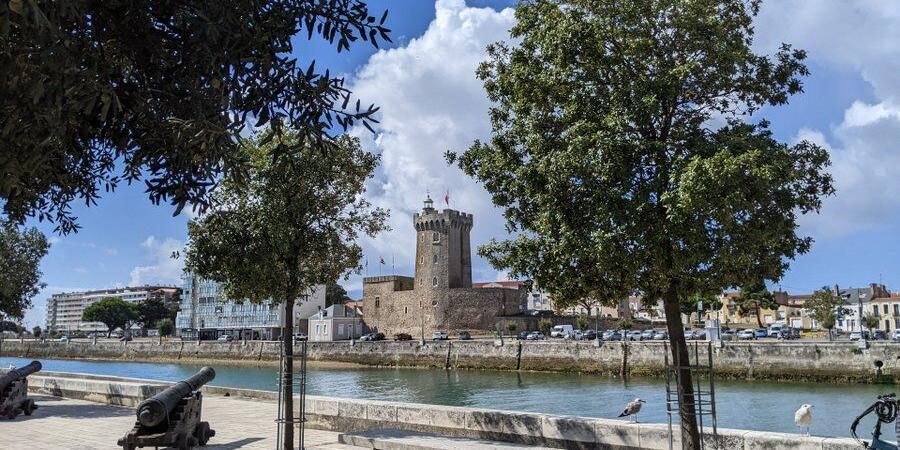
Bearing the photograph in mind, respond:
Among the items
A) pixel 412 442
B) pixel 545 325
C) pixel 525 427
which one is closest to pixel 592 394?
pixel 525 427

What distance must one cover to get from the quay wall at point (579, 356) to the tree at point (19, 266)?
24864mm

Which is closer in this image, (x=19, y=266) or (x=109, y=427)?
(x=109, y=427)

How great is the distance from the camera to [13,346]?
101 meters

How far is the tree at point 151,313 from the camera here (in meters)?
144

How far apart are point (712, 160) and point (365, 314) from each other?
9375 cm

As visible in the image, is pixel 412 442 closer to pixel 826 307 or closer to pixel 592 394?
pixel 592 394

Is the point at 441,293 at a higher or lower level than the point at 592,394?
higher

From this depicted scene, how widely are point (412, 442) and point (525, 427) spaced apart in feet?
6.00

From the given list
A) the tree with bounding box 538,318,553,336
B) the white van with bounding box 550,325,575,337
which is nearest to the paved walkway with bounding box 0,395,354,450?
the white van with bounding box 550,325,575,337

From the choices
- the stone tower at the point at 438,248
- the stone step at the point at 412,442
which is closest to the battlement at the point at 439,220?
the stone tower at the point at 438,248

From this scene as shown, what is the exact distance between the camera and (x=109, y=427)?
1271 centimetres

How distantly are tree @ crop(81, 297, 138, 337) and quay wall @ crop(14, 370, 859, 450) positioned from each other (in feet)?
455

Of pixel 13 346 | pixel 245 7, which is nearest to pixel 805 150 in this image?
pixel 245 7

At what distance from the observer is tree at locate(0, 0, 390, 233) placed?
3.87 m
